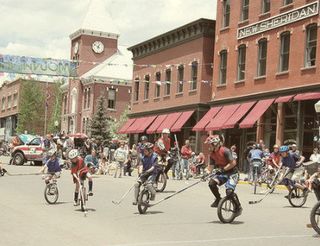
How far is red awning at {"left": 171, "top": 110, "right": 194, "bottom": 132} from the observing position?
123 feet

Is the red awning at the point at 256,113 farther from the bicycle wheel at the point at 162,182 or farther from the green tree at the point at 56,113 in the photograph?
the green tree at the point at 56,113

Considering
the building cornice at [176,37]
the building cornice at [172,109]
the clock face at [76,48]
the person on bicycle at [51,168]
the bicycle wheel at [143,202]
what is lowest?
the bicycle wheel at [143,202]

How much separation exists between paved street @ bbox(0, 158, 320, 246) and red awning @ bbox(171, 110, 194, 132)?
20498mm

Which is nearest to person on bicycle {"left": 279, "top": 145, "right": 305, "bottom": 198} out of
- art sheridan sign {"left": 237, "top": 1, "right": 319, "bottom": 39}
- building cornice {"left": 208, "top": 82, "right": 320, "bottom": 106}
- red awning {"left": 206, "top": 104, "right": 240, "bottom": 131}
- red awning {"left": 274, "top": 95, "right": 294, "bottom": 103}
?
building cornice {"left": 208, "top": 82, "right": 320, "bottom": 106}

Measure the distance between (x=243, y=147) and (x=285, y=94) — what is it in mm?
5295

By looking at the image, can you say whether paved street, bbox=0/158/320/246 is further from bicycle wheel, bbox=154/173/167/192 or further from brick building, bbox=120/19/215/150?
brick building, bbox=120/19/215/150

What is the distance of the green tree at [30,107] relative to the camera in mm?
78938

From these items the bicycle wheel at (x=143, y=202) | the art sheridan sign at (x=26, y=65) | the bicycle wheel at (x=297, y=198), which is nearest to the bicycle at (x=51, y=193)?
the bicycle wheel at (x=143, y=202)

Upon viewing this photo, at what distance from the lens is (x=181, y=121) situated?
3788 cm

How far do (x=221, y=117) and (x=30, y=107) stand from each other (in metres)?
50.4

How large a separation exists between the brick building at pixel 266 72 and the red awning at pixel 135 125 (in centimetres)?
1007

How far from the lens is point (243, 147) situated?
33156 mm

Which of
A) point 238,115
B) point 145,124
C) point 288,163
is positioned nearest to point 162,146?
point 288,163

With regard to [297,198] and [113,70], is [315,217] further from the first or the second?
[113,70]
